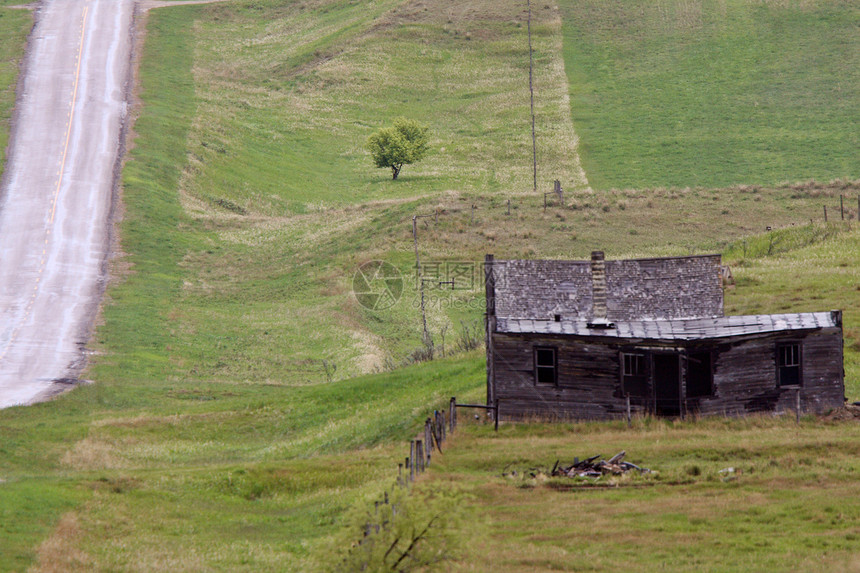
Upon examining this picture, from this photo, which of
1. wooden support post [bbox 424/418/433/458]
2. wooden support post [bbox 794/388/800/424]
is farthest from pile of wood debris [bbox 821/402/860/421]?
wooden support post [bbox 424/418/433/458]

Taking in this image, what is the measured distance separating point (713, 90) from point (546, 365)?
7806 centimetres

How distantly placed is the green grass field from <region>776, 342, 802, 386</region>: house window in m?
1.83

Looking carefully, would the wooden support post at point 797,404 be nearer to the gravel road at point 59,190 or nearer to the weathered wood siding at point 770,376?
the weathered wood siding at point 770,376

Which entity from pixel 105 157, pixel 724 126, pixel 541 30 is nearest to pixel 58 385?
pixel 105 157

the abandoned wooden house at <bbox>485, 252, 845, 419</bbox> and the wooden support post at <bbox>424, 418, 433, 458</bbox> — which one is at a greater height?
the abandoned wooden house at <bbox>485, 252, 845, 419</bbox>

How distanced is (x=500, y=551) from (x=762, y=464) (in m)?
9.07

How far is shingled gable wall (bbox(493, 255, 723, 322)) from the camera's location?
38.7 meters

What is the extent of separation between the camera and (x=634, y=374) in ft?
121

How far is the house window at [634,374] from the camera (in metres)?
36.7

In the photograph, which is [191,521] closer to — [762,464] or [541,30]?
[762,464]

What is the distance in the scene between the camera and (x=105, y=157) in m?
89.9

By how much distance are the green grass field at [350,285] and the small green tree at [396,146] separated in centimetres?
187

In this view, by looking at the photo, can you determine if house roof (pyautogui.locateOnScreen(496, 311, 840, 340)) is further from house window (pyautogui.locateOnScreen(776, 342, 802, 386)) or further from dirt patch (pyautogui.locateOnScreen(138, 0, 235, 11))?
dirt patch (pyautogui.locateOnScreen(138, 0, 235, 11))

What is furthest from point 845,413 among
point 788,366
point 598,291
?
point 598,291
